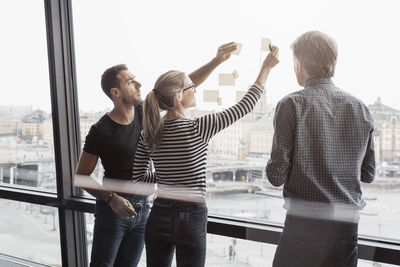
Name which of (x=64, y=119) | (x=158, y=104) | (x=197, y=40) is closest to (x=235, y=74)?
(x=197, y=40)

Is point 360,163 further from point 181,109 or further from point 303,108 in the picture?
point 181,109

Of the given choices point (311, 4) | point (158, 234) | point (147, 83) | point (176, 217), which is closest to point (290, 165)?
point (176, 217)

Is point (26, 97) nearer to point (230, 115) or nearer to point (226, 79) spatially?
point (226, 79)

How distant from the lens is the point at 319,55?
1.35 m

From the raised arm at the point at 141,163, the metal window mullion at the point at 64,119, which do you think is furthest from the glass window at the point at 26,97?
the raised arm at the point at 141,163

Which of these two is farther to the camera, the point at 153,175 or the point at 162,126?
the point at 153,175

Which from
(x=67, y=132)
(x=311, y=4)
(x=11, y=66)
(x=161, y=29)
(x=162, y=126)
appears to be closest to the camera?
(x=162, y=126)

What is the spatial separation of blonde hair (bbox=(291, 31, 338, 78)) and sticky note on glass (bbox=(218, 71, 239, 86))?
0.64 metres

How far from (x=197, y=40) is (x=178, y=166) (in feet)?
2.95

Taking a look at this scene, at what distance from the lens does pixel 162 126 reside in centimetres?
152

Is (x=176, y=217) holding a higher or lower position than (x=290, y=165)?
lower

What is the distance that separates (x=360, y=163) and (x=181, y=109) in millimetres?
717

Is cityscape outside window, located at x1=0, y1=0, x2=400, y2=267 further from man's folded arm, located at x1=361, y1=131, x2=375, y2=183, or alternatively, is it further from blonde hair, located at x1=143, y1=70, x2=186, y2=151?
blonde hair, located at x1=143, y1=70, x2=186, y2=151

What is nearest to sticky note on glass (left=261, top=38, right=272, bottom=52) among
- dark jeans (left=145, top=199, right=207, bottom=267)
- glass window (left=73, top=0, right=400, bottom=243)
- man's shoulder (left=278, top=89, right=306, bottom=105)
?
glass window (left=73, top=0, right=400, bottom=243)
